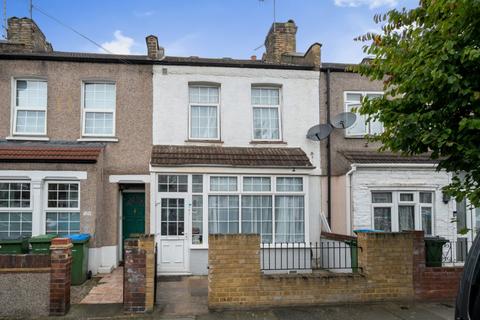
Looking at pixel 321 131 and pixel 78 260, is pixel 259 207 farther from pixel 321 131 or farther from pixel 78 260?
pixel 78 260

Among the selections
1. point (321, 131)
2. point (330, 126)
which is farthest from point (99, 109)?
point (330, 126)

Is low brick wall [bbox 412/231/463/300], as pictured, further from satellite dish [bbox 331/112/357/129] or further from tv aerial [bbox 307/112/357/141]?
satellite dish [bbox 331/112/357/129]

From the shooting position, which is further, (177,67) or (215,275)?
(177,67)

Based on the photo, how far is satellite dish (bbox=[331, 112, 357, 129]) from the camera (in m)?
11.4

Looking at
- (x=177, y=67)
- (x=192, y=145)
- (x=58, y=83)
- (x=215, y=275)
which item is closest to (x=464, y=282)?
(x=215, y=275)

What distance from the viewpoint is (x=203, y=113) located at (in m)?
11.6

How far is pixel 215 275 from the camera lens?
6.79 metres

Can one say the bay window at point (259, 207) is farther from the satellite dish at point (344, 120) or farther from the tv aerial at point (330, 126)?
the satellite dish at point (344, 120)

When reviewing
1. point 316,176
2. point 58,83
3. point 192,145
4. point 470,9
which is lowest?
point 316,176

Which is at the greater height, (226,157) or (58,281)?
(226,157)

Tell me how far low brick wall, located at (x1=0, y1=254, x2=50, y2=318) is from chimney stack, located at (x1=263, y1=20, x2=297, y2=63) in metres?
9.33

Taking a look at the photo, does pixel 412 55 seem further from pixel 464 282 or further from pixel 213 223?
pixel 213 223

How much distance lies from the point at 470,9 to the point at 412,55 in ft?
3.68

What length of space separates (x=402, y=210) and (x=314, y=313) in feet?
18.9
